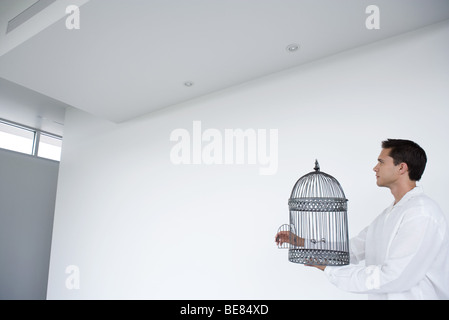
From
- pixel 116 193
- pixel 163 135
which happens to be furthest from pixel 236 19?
pixel 116 193

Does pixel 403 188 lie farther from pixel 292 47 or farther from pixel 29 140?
pixel 29 140

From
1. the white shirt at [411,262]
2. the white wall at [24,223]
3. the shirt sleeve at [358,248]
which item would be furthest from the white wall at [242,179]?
the white wall at [24,223]

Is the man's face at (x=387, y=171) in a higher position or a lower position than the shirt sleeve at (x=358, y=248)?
higher

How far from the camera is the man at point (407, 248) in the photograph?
56.2 inches

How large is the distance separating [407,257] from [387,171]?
0.40m

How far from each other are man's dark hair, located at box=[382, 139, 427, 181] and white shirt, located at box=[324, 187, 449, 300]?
0.09 meters

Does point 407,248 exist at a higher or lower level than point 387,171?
lower

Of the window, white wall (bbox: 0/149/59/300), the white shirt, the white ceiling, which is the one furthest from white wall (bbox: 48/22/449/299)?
the window

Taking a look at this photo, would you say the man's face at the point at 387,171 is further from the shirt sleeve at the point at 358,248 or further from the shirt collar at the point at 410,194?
the shirt sleeve at the point at 358,248

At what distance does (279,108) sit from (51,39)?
5.45 ft

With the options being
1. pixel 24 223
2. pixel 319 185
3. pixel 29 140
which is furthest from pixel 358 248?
pixel 29 140

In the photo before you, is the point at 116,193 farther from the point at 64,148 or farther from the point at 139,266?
the point at 64,148

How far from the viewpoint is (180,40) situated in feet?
7.94

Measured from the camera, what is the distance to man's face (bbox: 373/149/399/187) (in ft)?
5.37
